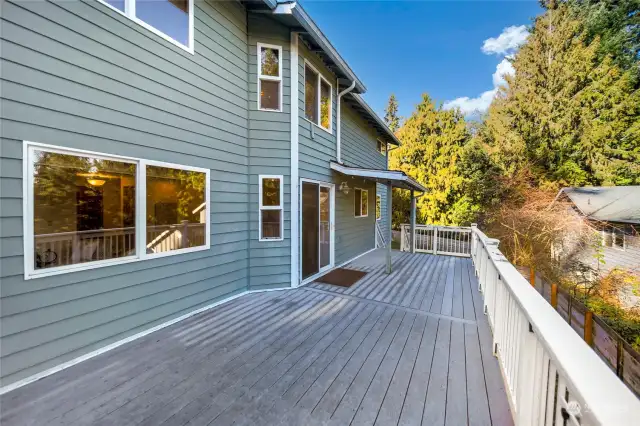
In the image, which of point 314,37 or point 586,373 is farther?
point 314,37

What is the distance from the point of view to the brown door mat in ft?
17.4

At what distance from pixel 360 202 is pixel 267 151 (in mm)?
4489

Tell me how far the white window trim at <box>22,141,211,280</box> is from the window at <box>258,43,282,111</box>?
1.77 meters

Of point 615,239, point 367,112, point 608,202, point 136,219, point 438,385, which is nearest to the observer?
point 438,385

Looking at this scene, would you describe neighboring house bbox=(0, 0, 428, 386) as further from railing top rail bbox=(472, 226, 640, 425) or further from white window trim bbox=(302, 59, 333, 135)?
railing top rail bbox=(472, 226, 640, 425)

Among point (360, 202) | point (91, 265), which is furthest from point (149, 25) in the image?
point (360, 202)

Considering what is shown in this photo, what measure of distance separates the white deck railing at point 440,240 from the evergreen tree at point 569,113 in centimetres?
706

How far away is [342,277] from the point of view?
5.67m

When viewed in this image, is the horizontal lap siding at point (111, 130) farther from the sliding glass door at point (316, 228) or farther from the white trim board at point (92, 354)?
the sliding glass door at point (316, 228)

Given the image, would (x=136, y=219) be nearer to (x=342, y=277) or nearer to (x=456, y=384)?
(x=456, y=384)

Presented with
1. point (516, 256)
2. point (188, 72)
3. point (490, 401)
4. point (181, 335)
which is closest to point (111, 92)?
point (188, 72)

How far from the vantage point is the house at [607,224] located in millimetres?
7910

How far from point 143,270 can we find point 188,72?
2.70 metres

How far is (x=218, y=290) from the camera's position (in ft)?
13.7
